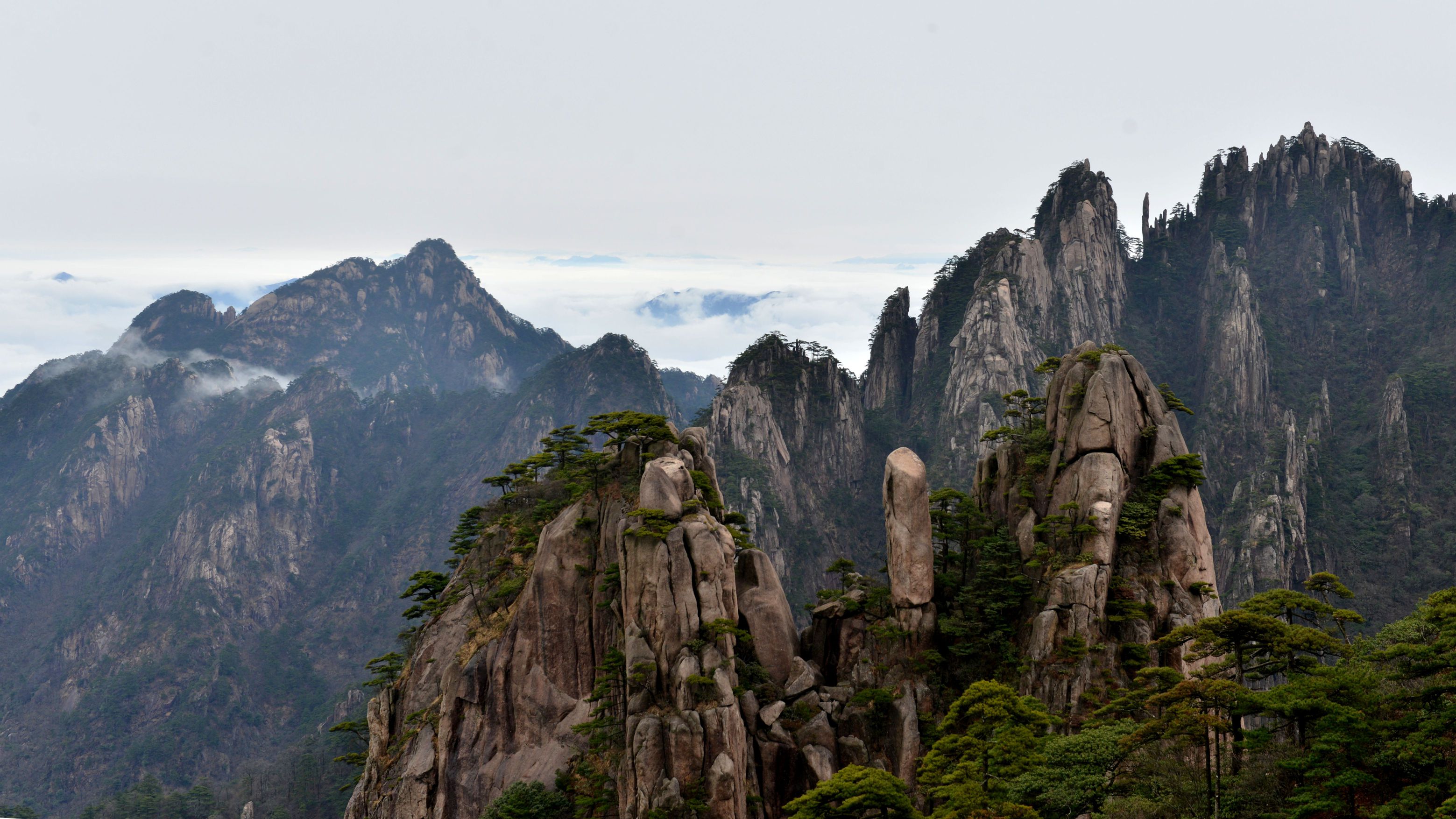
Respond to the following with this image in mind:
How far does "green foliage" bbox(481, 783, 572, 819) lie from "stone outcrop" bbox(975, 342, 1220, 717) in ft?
82.4

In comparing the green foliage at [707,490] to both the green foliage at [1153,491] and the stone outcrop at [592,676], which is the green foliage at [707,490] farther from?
the green foliage at [1153,491]

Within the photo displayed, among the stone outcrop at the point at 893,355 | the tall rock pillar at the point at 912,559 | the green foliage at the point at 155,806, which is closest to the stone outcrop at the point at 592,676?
the tall rock pillar at the point at 912,559

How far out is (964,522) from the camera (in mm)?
57281

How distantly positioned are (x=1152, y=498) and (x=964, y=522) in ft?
35.0

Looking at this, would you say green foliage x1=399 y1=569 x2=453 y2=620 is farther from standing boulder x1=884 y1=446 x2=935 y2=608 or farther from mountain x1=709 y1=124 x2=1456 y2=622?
mountain x1=709 y1=124 x2=1456 y2=622

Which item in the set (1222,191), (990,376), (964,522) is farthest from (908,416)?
(964,522)

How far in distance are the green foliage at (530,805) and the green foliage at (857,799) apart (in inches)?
725

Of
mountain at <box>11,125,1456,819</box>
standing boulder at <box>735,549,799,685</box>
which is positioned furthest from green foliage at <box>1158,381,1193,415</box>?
standing boulder at <box>735,549,799,685</box>

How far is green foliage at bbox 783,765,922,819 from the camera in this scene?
34.8m

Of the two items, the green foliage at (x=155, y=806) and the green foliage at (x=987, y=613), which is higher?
the green foliage at (x=987, y=613)

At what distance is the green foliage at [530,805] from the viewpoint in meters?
48.7

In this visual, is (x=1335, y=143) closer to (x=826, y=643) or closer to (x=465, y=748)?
(x=826, y=643)

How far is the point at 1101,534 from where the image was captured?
1969 inches

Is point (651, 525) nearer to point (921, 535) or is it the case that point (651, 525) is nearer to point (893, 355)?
point (921, 535)
